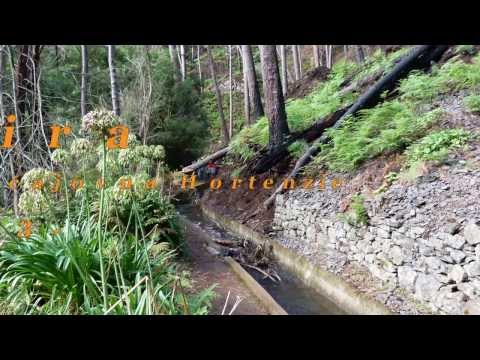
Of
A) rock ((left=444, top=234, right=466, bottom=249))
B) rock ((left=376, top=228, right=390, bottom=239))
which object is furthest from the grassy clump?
rock ((left=444, top=234, right=466, bottom=249))

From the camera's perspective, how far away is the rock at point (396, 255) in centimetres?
316

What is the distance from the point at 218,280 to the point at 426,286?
2.06 meters

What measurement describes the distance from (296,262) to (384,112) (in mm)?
2527

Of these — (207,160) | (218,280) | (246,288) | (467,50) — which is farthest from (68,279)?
(467,50)

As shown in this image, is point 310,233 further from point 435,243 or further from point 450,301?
point 450,301

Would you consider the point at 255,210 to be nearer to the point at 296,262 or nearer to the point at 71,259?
the point at 296,262

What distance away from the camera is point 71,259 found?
6.94ft

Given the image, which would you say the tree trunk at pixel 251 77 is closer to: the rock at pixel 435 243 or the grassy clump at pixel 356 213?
the grassy clump at pixel 356 213

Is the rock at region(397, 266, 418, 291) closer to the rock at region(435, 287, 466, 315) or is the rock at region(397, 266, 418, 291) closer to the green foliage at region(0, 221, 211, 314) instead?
the rock at region(435, 287, 466, 315)

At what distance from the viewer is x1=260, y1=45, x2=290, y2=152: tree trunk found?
6105 mm

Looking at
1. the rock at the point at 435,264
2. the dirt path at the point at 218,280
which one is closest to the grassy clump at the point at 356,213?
the rock at the point at 435,264

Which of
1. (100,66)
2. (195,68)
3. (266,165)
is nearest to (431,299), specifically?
(266,165)

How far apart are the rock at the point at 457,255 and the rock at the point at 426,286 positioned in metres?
0.25

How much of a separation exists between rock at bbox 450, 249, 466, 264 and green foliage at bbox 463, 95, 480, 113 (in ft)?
6.71
